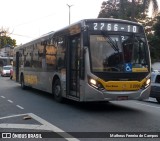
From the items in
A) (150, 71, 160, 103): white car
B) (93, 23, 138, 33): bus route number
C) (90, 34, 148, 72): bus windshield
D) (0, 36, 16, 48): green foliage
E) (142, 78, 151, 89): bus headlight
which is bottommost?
(150, 71, 160, 103): white car

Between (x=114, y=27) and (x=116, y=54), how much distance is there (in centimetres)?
101

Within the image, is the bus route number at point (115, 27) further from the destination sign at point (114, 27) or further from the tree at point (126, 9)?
the tree at point (126, 9)

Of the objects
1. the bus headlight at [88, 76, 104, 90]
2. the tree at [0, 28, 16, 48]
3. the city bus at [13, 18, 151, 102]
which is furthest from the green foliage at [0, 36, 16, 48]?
the bus headlight at [88, 76, 104, 90]

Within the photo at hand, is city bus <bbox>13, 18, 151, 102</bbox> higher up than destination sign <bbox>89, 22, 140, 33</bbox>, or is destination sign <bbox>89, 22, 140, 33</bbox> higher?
destination sign <bbox>89, 22, 140, 33</bbox>

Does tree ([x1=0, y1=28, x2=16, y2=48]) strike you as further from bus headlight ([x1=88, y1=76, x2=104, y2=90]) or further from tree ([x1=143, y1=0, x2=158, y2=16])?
bus headlight ([x1=88, y1=76, x2=104, y2=90])

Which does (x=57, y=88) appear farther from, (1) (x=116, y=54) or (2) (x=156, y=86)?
(2) (x=156, y=86)

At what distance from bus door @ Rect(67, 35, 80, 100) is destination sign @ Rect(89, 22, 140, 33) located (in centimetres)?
85

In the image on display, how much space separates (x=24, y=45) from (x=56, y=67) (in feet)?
26.5

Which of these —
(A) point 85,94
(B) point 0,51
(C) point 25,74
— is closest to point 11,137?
(A) point 85,94

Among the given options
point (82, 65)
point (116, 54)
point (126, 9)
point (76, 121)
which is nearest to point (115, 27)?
point (116, 54)

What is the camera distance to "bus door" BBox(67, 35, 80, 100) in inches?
499

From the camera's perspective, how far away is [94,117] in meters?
11.0

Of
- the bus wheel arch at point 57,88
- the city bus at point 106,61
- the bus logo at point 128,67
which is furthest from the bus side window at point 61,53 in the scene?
the bus logo at point 128,67

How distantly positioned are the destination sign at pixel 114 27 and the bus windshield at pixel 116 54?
269mm
